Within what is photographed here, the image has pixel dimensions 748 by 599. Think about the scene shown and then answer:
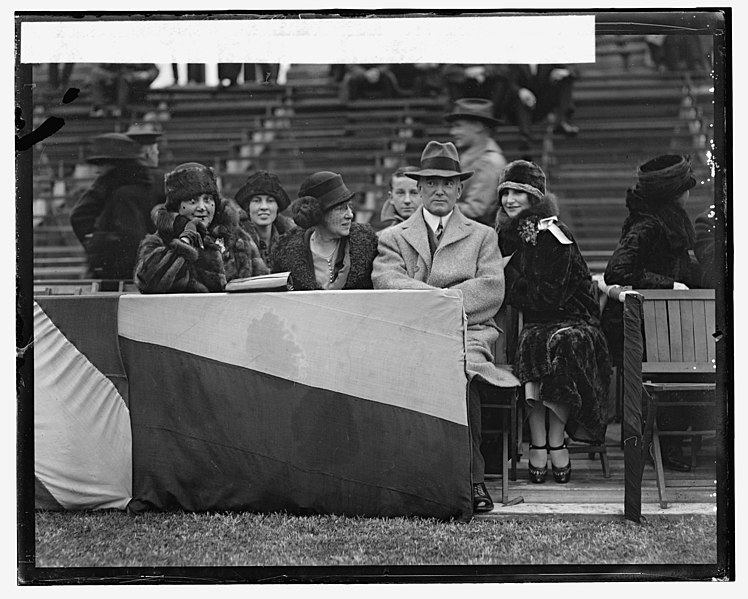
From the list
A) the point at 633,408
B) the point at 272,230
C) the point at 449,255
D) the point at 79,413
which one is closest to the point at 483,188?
the point at 449,255

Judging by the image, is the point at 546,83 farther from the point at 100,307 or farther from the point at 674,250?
the point at 100,307

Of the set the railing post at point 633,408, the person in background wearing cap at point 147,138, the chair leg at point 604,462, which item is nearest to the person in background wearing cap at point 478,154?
the railing post at point 633,408

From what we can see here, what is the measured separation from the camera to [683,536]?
8367mm

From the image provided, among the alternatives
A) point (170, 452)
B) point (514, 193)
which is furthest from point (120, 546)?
point (514, 193)

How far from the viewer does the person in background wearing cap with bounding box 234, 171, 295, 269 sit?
935 cm

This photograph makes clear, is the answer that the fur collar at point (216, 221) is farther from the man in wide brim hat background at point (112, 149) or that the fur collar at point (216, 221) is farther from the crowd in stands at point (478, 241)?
the man in wide brim hat background at point (112, 149)

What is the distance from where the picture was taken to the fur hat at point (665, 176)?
8820 mm

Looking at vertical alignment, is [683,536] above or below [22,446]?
below

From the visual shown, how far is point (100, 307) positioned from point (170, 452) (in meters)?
0.98

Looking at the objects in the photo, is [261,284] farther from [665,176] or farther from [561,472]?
[665,176]

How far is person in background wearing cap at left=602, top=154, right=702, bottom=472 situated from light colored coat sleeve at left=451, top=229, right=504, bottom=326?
82cm

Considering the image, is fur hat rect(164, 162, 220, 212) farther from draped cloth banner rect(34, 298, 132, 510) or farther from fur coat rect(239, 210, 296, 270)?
draped cloth banner rect(34, 298, 132, 510)

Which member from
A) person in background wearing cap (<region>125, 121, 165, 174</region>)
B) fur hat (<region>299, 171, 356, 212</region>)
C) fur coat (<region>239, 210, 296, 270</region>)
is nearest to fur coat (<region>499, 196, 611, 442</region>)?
fur hat (<region>299, 171, 356, 212</region>)

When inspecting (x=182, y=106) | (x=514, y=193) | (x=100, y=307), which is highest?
(x=182, y=106)
